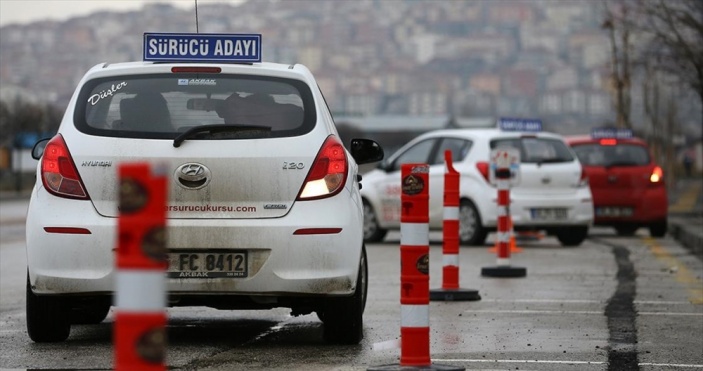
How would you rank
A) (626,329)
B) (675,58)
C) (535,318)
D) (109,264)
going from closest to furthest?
(109,264) < (626,329) < (535,318) < (675,58)

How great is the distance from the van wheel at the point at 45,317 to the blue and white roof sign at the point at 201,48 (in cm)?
152

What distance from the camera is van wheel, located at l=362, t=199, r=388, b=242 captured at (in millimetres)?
21078

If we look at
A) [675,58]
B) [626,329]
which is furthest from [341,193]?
[675,58]

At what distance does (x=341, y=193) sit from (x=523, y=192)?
39.6 ft

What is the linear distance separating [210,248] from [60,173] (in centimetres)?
89

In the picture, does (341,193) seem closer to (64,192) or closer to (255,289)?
(255,289)

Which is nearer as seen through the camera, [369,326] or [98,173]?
[98,173]

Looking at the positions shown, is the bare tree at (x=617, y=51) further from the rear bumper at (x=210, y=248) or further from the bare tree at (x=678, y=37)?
the rear bumper at (x=210, y=248)

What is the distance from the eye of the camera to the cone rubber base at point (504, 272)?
1459cm

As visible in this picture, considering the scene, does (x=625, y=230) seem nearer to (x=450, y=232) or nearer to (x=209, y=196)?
(x=450, y=232)

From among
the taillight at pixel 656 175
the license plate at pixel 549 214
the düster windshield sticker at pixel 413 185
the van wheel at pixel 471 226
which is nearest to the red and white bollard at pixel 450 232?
the düster windshield sticker at pixel 413 185

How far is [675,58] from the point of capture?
1469 inches

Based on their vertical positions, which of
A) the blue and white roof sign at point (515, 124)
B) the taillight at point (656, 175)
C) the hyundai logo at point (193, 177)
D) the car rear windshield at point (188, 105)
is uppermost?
the car rear windshield at point (188, 105)

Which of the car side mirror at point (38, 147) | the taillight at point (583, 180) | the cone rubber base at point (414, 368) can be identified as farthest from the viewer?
the taillight at point (583, 180)
